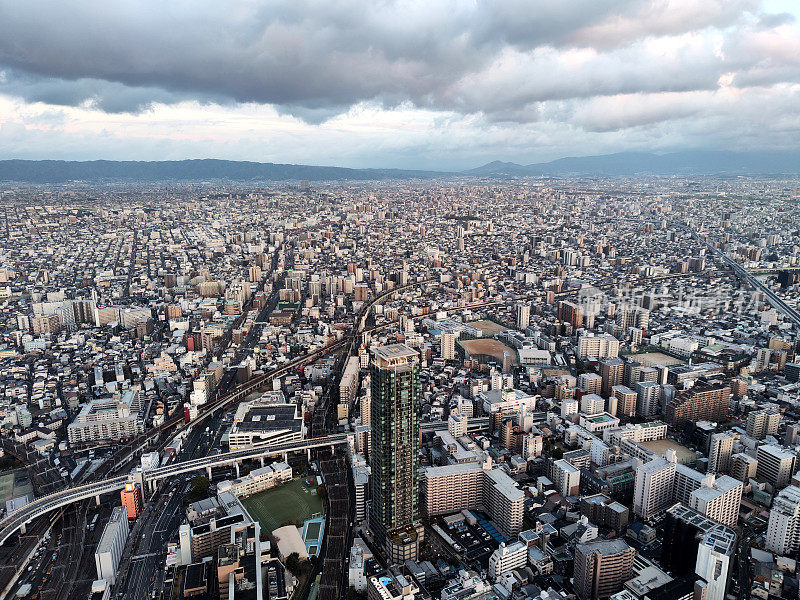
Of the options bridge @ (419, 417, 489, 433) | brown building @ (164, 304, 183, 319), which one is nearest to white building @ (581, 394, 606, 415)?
bridge @ (419, 417, 489, 433)

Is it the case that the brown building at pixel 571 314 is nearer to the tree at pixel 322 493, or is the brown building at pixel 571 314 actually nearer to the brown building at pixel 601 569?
the tree at pixel 322 493

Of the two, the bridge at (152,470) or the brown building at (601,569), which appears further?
the bridge at (152,470)

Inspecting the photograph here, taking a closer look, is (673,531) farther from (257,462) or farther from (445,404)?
(257,462)

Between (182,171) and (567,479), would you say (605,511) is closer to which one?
(567,479)

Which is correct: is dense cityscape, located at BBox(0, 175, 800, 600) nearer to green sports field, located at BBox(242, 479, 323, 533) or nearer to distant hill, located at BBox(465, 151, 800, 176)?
green sports field, located at BBox(242, 479, 323, 533)

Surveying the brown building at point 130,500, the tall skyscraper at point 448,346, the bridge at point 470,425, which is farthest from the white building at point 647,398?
the brown building at point 130,500

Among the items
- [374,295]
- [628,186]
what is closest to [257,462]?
[374,295]
